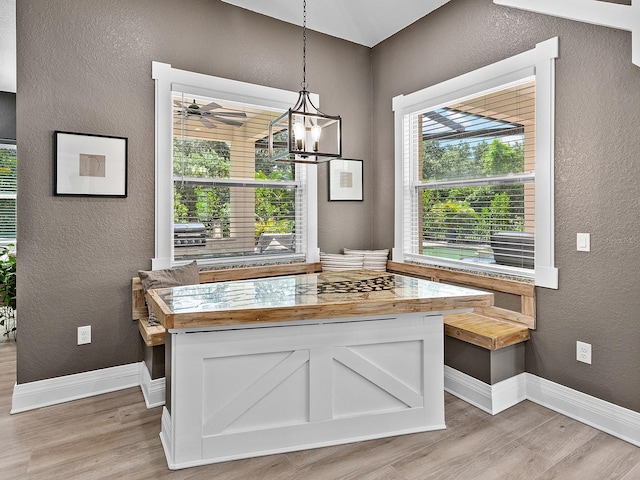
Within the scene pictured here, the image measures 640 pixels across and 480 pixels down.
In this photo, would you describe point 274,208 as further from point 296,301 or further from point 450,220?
point 296,301

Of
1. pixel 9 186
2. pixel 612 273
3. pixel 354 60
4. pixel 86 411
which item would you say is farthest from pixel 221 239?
pixel 9 186

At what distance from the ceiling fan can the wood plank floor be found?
222 cm

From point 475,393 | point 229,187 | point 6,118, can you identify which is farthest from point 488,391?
point 6,118

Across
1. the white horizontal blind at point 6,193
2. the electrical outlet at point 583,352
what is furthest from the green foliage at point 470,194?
the white horizontal blind at point 6,193

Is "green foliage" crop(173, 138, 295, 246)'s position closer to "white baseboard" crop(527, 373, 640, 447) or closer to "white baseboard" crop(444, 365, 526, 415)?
"white baseboard" crop(444, 365, 526, 415)

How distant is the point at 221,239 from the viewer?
3570mm

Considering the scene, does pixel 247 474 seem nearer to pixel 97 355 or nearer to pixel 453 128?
pixel 97 355

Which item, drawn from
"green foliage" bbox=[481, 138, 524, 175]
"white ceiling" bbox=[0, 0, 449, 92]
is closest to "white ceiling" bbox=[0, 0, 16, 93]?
"white ceiling" bbox=[0, 0, 449, 92]

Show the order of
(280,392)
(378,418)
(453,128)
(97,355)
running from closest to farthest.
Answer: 1. (280,392)
2. (378,418)
3. (97,355)
4. (453,128)

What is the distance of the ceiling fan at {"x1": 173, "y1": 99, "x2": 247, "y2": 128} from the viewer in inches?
131

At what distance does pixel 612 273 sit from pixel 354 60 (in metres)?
3.01

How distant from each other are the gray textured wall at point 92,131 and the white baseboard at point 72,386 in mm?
53

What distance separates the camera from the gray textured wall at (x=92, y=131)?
2764 mm

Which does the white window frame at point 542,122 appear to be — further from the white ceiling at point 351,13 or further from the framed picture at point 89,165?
the framed picture at point 89,165
